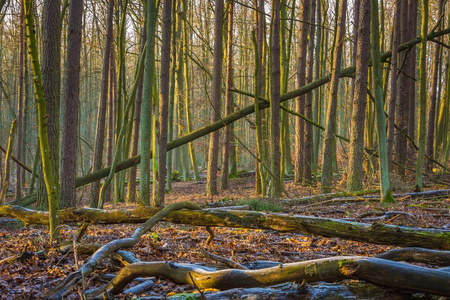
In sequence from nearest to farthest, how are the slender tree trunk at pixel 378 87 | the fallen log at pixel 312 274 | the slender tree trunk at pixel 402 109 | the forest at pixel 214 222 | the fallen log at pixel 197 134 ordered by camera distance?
the fallen log at pixel 312 274
the forest at pixel 214 222
the slender tree trunk at pixel 378 87
the fallen log at pixel 197 134
the slender tree trunk at pixel 402 109

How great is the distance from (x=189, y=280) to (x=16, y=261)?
2.11 m

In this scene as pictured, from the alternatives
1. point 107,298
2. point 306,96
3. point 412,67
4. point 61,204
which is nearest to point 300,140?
point 306,96

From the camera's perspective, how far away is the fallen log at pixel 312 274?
3.06 m

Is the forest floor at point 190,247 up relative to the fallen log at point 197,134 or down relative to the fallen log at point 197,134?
down

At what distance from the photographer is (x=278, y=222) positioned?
542cm

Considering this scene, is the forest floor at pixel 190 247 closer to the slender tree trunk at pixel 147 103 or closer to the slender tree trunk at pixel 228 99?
the slender tree trunk at pixel 147 103

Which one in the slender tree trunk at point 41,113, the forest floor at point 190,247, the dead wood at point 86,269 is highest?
the slender tree trunk at point 41,113

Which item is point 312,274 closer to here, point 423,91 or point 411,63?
point 423,91

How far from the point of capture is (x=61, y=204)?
8172 millimetres

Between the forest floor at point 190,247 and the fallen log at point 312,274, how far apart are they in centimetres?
16

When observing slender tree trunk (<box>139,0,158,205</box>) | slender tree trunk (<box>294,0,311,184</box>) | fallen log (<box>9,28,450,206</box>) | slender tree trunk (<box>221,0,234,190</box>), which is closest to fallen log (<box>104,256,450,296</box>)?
slender tree trunk (<box>139,0,158,205</box>)

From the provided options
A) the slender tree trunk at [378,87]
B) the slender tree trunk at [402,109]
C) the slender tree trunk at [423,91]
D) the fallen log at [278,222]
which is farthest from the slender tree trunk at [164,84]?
the slender tree trunk at [402,109]

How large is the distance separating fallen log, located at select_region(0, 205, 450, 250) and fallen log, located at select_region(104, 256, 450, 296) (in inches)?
72.1

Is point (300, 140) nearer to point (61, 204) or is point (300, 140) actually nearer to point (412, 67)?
point (412, 67)
